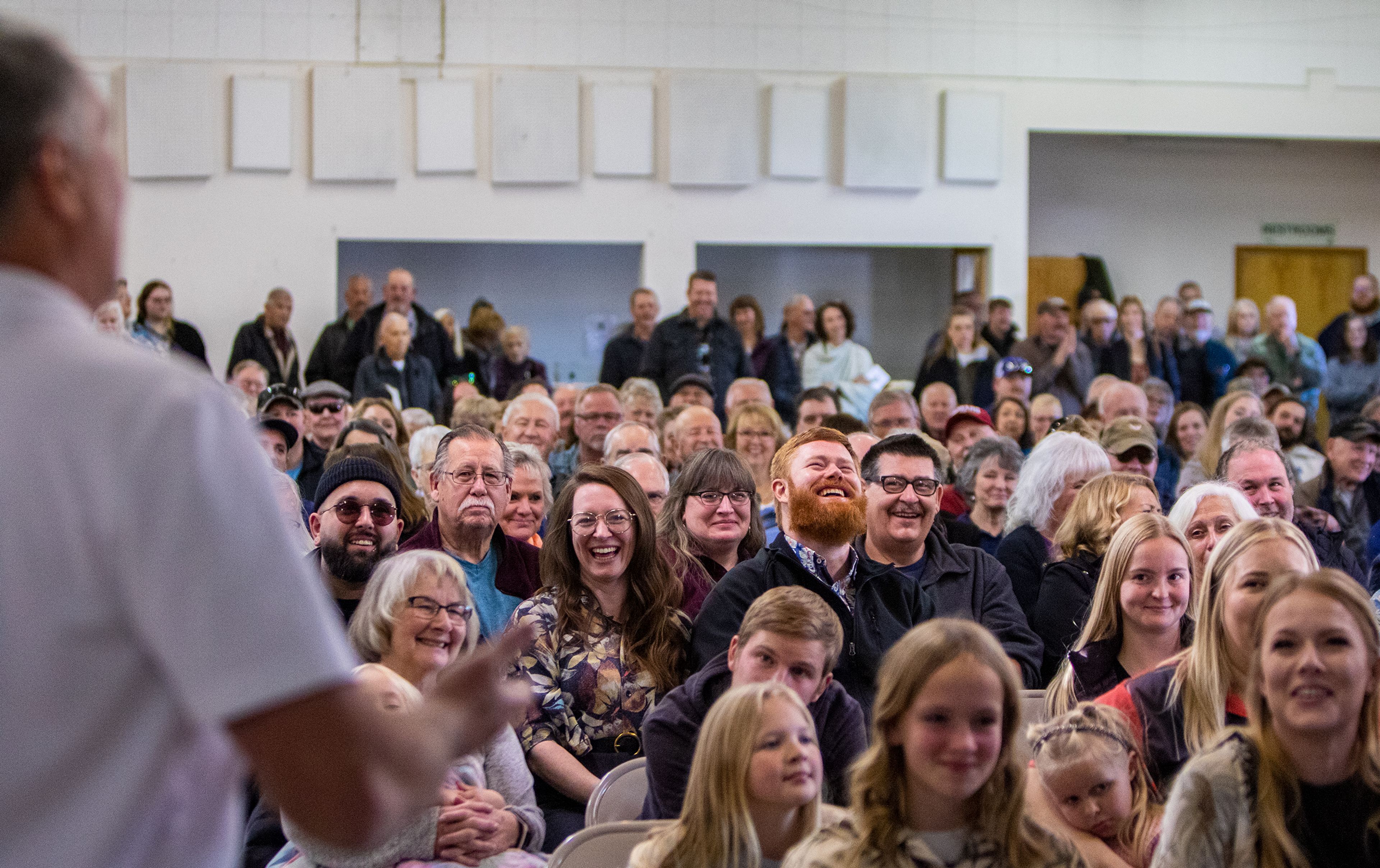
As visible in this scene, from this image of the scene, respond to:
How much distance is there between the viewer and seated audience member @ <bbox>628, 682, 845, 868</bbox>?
233 centimetres

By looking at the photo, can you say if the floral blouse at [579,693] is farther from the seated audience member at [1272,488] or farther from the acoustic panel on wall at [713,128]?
the acoustic panel on wall at [713,128]

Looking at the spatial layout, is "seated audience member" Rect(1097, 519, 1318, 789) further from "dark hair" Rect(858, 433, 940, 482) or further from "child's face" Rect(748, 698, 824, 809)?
"dark hair" Rect(858, 433, 940, 482)

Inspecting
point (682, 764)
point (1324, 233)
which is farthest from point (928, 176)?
point (682, 764)

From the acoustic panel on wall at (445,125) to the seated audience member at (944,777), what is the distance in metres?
9.00

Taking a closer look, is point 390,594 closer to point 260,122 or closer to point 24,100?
point 24,100

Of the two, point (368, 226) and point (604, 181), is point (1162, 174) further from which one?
point (368, 226)

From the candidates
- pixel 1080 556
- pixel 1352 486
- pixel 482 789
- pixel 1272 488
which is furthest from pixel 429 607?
pixel 1352 486

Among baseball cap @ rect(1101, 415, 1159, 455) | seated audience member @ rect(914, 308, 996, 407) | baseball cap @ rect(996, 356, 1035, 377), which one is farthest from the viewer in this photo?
seated audience member @ rect(914, 308, 996, 407)

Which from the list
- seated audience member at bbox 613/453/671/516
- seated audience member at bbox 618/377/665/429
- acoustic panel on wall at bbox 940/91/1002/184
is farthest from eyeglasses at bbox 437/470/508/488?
acoustic panel on wall at bbox 940/91/1002/184

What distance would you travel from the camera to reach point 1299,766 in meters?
2.10

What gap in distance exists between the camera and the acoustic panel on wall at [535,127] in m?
10.6

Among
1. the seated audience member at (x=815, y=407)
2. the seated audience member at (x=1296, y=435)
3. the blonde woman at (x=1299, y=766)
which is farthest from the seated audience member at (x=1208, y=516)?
the seated audience member at (x=1296, y=435)

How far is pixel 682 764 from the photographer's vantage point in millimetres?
2842

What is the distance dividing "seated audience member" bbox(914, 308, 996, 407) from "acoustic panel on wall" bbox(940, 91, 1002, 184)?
2013 millimetres
